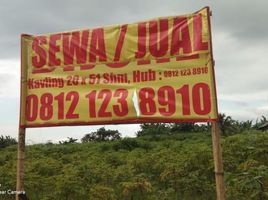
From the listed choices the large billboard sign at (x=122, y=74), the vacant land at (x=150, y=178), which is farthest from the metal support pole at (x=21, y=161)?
the vacant land at (x=150, y=178)

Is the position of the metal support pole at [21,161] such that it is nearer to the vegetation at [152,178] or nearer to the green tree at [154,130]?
the vegetation at [152,178]

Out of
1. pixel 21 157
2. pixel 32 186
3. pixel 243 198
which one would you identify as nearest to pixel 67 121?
pixel 21 157

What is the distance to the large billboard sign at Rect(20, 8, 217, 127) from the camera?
3.38 metres

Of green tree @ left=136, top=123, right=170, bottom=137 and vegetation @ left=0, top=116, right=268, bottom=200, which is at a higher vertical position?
green tree @ left=136, top=123, right=170, bottom=137

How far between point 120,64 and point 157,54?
36 centimetres

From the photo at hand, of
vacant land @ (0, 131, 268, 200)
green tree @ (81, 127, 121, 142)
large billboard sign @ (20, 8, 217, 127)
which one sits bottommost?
vacant land @ (0, 131, 268, 200)

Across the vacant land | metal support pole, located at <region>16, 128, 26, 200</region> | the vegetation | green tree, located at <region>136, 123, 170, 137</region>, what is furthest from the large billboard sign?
green tree, located at <region>136, 123, 170, 137</region>

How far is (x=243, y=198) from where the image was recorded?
6.25 metres

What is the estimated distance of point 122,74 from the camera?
3633mm

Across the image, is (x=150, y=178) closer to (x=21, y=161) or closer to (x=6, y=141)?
(x=21, y=161)

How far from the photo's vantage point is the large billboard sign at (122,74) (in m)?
3.38

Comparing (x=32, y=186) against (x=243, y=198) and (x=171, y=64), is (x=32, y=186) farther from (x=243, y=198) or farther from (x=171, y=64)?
(x=171, y=64)

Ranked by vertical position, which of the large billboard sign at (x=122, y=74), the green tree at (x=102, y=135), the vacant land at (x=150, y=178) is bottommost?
the vacant land at (x=150, y=178)

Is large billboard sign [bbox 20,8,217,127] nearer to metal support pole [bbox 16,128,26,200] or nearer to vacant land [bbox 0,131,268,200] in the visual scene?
metal support pole [bbox 16,128,26,200]
